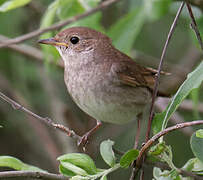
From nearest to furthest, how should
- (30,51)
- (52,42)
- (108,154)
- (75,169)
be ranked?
1. (75,169)
2. (108,154)
3. (52,42)
4. (30,51)

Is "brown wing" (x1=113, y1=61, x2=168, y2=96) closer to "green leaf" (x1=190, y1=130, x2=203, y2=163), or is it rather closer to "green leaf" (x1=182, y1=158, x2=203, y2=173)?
"green leaf" (x1=182, y1=158, x2=203, y2=173)

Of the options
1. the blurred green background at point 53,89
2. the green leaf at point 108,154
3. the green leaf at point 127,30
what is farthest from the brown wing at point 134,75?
the green leaf at point 108,154

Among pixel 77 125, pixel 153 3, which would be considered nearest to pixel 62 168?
pixel 153 3

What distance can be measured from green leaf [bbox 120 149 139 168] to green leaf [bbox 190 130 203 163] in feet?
0.96

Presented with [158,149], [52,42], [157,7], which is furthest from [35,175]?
[157,7]

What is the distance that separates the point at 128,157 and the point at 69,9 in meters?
1.80

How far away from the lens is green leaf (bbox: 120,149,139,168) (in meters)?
2.50

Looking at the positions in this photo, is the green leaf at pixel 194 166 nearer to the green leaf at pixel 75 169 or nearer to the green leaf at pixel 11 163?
the green leaf at pixel 75 169

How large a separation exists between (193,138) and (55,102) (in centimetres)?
332

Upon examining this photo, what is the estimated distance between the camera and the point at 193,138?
8.14 feet

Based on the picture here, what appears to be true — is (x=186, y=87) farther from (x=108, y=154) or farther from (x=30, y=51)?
(x=30, y=51)

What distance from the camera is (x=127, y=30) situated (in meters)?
4.14

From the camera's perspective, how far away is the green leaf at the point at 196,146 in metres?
2.46

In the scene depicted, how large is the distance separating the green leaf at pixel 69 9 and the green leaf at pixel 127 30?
418 millimetres
